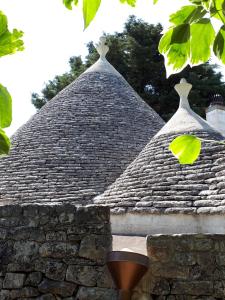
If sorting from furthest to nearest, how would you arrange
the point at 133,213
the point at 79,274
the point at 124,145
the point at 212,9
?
the point at 124,145 < the point at 133,213 < the point at 79,274 < the point at 212,9

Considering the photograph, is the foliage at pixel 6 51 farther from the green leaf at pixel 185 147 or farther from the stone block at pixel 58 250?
the stone block at pixel 58 250

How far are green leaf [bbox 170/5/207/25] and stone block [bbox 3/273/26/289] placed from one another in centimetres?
399

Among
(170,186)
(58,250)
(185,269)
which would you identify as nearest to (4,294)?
(58,250)

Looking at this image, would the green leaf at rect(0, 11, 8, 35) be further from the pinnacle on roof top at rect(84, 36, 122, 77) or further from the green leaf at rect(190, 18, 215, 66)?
the pinnacle on roof top at rect(84, 36, 122, 77)

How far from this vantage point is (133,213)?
5.81 meters

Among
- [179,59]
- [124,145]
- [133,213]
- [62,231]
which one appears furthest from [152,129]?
[179,59]

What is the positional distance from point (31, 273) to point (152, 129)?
573cm

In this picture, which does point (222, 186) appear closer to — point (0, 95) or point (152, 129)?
point (152, 129)

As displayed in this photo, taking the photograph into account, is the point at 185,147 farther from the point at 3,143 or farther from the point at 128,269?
the point at 128,269

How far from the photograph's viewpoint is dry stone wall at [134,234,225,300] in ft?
12.2

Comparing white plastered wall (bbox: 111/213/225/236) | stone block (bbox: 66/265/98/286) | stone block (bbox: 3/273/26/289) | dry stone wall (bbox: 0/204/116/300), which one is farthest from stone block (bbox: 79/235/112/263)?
white plastered wall (bbox: 111/213/225/236)

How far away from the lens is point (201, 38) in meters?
0.72

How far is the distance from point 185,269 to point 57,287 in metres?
1.28

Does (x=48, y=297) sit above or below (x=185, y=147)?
below
